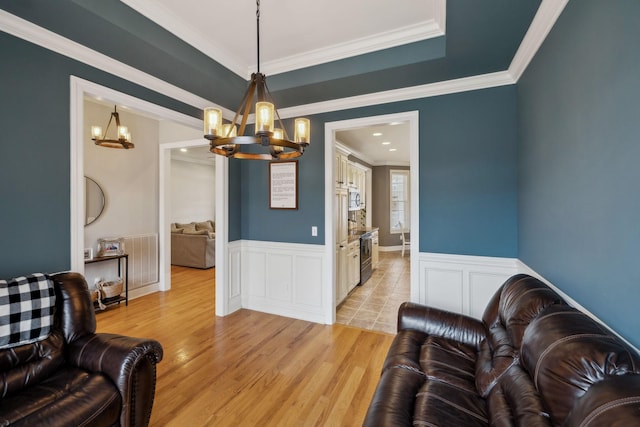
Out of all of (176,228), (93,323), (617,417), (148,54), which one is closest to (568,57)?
(617,417)

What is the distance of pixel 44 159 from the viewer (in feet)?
6.88

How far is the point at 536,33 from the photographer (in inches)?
77.9

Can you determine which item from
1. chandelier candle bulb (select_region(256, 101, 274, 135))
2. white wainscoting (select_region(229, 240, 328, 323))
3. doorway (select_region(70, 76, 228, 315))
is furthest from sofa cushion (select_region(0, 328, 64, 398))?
white wainscoting (select_region(229, 240, 328, 323))

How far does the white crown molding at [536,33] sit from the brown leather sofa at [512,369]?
1.61 meters

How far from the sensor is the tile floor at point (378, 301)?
142 inches

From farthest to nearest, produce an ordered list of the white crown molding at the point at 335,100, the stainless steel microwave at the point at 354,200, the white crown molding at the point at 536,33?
the stainless steel microwave at the point at 354,200 < the white crown molding at the point at 335,100 < the white crown molding at the point at 536,33

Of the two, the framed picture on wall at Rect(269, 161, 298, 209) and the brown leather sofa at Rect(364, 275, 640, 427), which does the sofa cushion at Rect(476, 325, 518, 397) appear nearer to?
the brown leather sofa at Rect(364, 275, 640, 427)

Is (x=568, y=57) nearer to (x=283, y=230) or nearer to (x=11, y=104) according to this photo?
(x=283, y=230)

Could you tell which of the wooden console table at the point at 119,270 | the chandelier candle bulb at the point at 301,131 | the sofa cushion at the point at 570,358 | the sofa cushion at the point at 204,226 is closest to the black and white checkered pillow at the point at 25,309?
the chandelier candle bulb at the point at 301,131

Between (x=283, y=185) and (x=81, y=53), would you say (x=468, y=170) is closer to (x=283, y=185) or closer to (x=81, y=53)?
(x=283, y=185)

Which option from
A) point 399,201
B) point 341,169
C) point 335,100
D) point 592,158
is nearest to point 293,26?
point 335,100

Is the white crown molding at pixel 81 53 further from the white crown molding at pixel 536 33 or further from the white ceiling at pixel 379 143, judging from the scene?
the white crown molding at pixel 536 33

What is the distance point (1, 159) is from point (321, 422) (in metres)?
2.74

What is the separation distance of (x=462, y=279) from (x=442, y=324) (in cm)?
93
